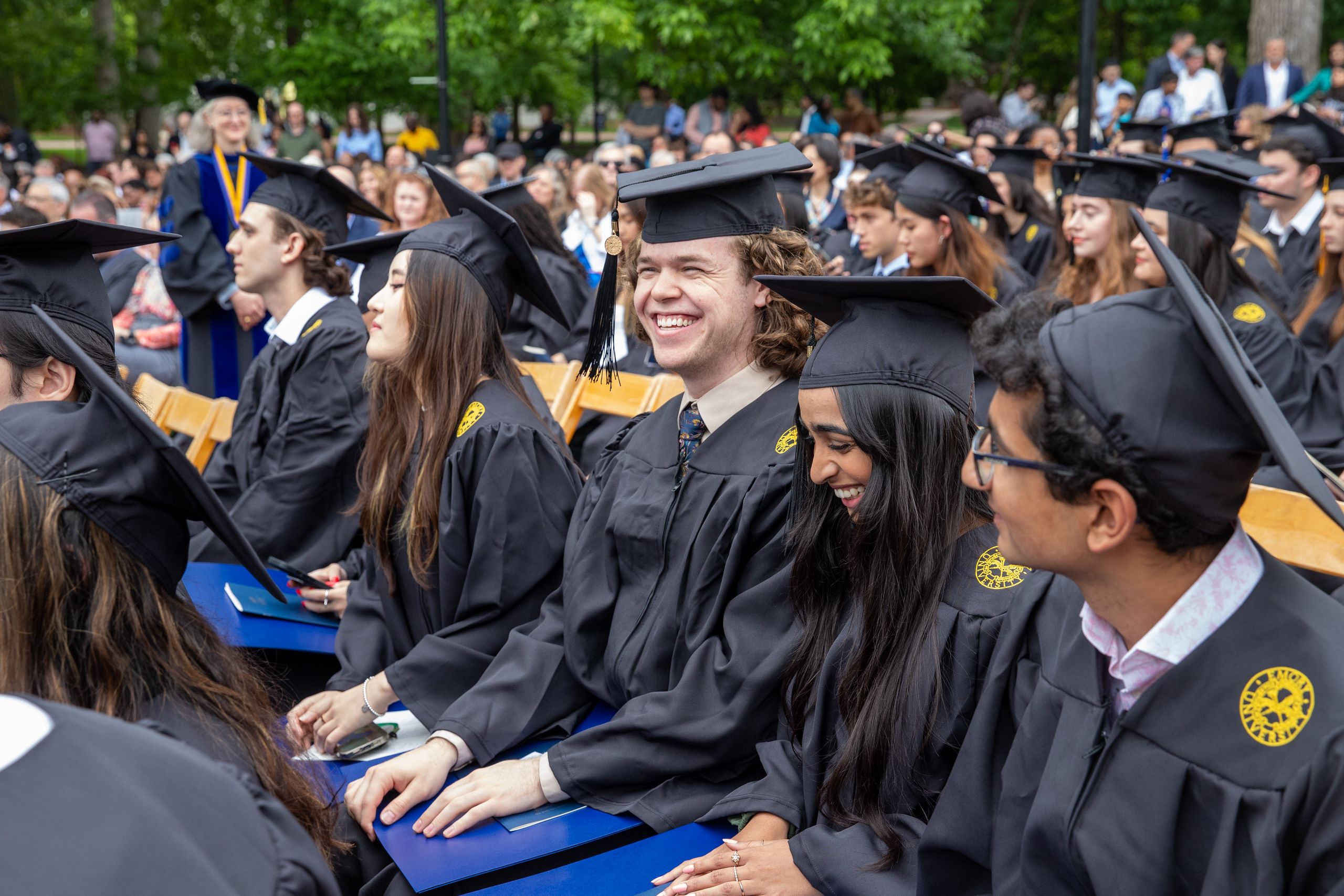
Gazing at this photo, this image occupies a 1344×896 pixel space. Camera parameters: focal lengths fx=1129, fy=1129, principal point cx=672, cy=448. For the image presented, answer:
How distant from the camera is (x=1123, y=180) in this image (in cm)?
555

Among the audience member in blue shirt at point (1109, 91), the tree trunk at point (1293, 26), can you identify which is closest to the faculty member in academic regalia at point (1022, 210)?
the audience member in blue shirt at point (1109, 91)

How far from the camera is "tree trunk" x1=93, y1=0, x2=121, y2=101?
2631 cm

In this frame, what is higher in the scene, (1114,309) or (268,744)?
(1114,309)

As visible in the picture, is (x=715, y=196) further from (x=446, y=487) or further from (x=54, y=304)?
(x=54, y=304)

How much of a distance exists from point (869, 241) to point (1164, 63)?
1118cm

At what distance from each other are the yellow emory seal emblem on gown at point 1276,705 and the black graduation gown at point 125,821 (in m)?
1.23

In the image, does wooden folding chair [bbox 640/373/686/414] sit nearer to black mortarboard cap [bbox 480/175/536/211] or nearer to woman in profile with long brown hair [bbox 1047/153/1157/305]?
black mortarboard cap [bbox 480/175/536/211]

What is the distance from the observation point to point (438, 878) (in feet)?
7.40

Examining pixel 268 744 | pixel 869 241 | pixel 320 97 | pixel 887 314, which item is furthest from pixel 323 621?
pixel 320 97

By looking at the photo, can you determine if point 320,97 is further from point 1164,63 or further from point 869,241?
point 869,241

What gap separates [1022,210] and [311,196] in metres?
5.58

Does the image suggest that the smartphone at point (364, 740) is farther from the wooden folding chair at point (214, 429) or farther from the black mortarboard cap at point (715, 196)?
the wooden folding chair at point (214, 429)

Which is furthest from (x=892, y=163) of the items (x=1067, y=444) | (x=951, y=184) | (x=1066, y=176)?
(x=1067, y=444)

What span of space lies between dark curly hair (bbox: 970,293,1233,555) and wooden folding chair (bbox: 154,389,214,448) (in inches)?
166
